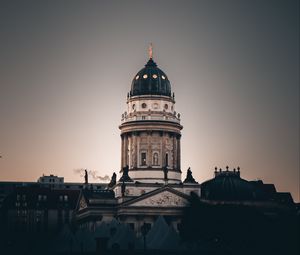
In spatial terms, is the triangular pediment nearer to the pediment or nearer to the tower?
the pediment

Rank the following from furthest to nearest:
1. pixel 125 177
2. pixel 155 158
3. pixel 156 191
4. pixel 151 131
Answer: pixel 151 131 → pixel 155 158 → pixel 125 177 → pixel 156 191

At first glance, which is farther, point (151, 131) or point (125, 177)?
point (151, 131)

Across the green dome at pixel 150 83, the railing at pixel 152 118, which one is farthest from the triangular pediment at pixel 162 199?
the green dome at pixel 150 83

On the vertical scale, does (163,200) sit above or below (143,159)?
below

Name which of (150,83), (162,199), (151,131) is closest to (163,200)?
(162,199)

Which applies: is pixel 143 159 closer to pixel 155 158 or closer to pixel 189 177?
pixel 155 158

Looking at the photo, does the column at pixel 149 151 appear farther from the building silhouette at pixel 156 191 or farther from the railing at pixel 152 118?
the railing at pixel 152 118

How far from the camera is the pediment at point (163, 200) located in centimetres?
14612

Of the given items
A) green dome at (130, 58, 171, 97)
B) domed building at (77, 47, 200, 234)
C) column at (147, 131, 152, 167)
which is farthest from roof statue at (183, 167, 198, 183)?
green dome at (130, 58, 171, 97)

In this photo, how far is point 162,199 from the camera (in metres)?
147

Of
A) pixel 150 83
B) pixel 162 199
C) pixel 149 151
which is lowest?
pixel 162 199

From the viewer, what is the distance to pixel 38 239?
134000 millimetres

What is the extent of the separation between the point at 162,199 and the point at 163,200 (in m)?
0.23

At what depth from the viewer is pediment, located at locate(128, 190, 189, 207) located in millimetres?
146125
